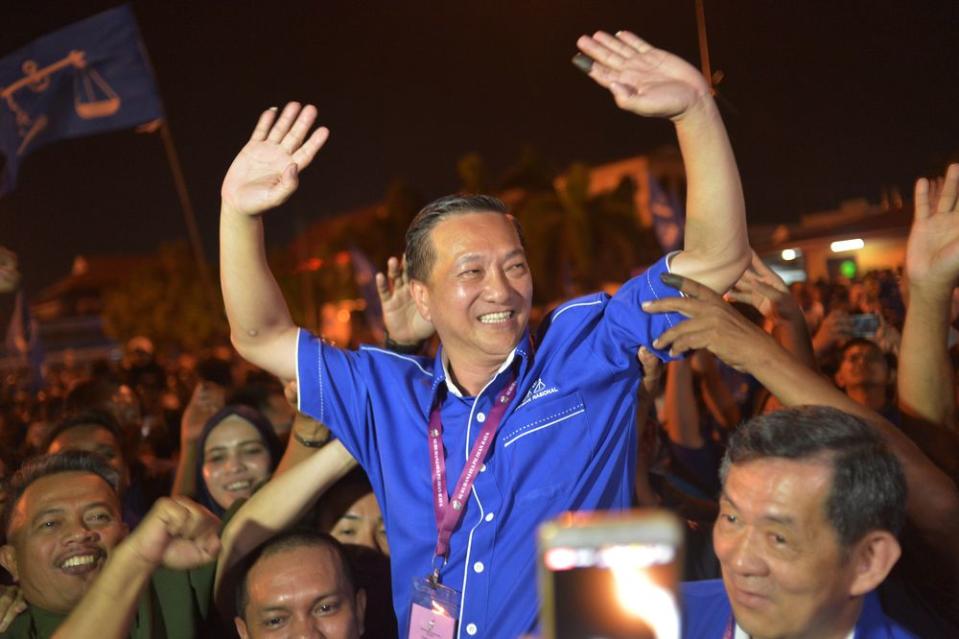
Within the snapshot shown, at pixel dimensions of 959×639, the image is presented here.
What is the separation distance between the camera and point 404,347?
4078 mm

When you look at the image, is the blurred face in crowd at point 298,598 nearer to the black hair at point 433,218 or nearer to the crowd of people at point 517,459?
the crowd of people at point 517,459

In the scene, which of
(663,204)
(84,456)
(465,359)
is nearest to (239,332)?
(465,359)

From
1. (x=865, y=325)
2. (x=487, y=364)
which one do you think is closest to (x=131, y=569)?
(x=487, y=364)

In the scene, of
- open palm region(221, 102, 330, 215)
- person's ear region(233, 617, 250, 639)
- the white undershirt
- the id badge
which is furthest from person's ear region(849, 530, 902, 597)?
person's ear region(233, 617, 250, 639)

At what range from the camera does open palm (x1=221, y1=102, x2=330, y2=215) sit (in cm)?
304

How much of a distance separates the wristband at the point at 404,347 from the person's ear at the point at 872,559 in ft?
6.89

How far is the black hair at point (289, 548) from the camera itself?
11.4 ft

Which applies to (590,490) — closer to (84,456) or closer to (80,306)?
(84,456)

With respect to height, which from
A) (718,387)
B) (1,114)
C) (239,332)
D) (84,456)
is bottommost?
(718,387)

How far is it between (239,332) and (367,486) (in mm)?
1318

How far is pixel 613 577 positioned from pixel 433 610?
6.41 ft

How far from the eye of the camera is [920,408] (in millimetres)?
3127

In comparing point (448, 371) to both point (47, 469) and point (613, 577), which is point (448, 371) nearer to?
point (47, 469)

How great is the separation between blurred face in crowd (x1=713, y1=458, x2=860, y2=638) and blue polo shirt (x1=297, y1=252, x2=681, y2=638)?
612 millimetres
